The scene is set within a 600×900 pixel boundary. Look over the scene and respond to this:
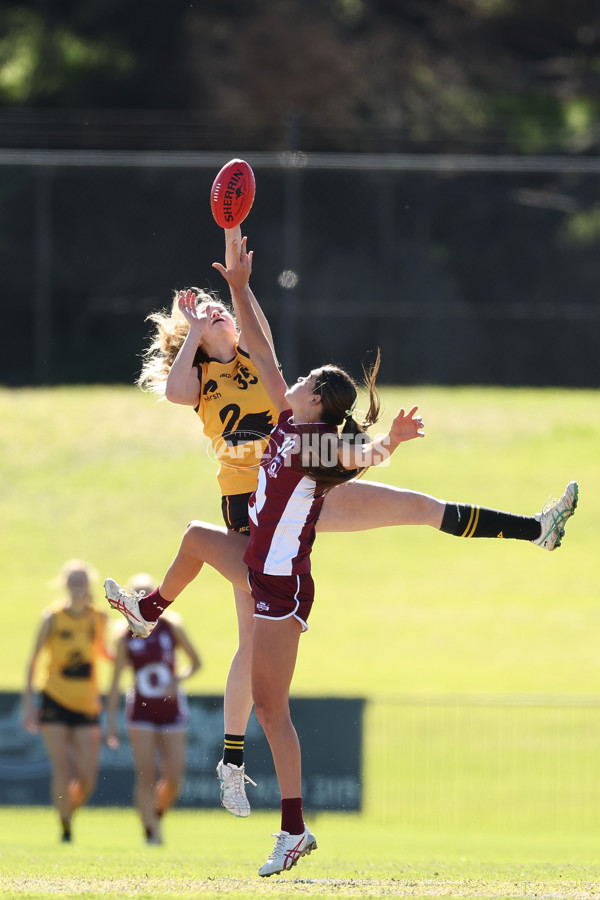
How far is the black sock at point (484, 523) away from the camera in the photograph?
17.5ft

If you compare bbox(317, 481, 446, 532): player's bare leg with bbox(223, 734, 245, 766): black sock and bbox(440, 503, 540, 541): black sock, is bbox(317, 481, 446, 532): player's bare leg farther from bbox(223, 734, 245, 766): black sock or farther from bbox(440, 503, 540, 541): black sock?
bbox(223, 734, 245, 766): black sock

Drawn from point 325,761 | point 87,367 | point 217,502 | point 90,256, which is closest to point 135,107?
point 90,256

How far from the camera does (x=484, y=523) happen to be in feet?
17.7

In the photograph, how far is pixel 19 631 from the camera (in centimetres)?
1316

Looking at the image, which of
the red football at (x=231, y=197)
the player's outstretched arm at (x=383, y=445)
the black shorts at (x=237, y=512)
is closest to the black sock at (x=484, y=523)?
the player's outstretched arm at (x=383, y=445)

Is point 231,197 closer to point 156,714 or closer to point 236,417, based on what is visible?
point 236,417

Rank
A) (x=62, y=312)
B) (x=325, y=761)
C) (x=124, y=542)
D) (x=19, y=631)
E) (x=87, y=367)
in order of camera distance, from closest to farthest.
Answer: (x=325, y=761) → (x=19, y=631) → (x=124, y=542) → (x=87, y=367) → (x=62, y=312)

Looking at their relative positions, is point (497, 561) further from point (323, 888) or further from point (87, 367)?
point (323, 888)

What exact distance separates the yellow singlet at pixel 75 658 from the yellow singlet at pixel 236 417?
428 centimetres

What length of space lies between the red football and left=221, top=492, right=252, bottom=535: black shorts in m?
1.24

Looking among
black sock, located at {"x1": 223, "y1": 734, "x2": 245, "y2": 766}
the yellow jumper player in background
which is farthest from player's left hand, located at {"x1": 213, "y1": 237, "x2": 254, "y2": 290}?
the yellow jumper player in background

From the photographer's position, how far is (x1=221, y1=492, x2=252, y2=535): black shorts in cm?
555

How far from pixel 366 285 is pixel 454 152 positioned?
2.63m

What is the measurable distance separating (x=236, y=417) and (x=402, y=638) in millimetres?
8111
